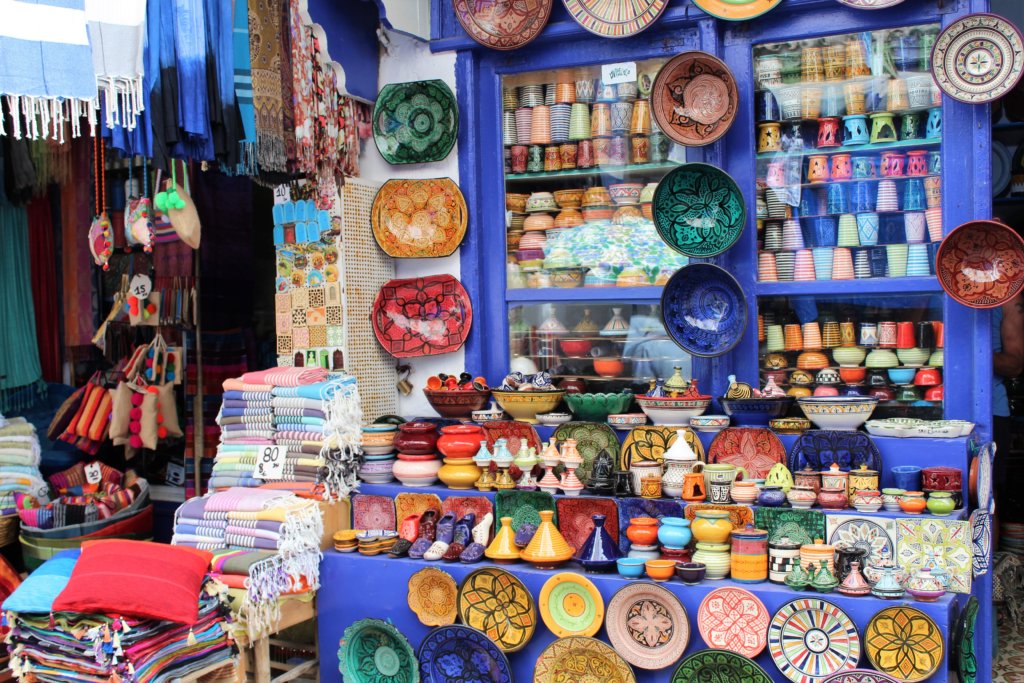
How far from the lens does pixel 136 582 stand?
3.50m

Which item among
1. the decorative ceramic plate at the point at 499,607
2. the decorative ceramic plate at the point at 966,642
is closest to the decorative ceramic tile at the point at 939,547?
A: the decorative ceramic plate at the point at 966,642

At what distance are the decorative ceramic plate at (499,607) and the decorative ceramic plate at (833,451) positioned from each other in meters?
1.14

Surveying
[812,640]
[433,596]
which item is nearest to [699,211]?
[812,640]

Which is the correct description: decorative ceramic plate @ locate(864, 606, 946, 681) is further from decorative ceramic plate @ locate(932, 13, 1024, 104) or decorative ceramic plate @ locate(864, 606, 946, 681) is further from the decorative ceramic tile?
decorative ceramic plate @ locate(932, 13, 1024, 104)

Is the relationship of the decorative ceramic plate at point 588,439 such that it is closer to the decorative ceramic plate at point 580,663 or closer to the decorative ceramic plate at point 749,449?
the decorative ceramic plate at point 749,449

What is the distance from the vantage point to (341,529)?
4.50 m

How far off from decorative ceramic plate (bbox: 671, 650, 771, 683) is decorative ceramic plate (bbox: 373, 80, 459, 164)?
2.51m

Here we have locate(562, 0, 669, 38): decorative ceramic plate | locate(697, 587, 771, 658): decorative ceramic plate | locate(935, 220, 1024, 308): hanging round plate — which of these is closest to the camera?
locate(697, 587, 771, 658): decorative ceramic plate

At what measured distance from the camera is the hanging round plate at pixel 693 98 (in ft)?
14.1

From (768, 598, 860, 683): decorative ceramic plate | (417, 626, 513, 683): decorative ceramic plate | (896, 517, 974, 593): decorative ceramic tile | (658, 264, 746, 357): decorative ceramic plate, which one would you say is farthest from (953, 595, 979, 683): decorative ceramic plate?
(417, 626, 513, 683): decorative ceramic plate

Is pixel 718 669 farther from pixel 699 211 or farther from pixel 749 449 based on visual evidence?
pixel 699 211

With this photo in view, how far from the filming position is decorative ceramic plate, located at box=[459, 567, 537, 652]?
3.87m

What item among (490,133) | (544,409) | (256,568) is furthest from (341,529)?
(490,133)

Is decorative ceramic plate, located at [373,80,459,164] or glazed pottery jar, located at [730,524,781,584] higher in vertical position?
decorative ceramic plate, located at [373,80,459,164]
